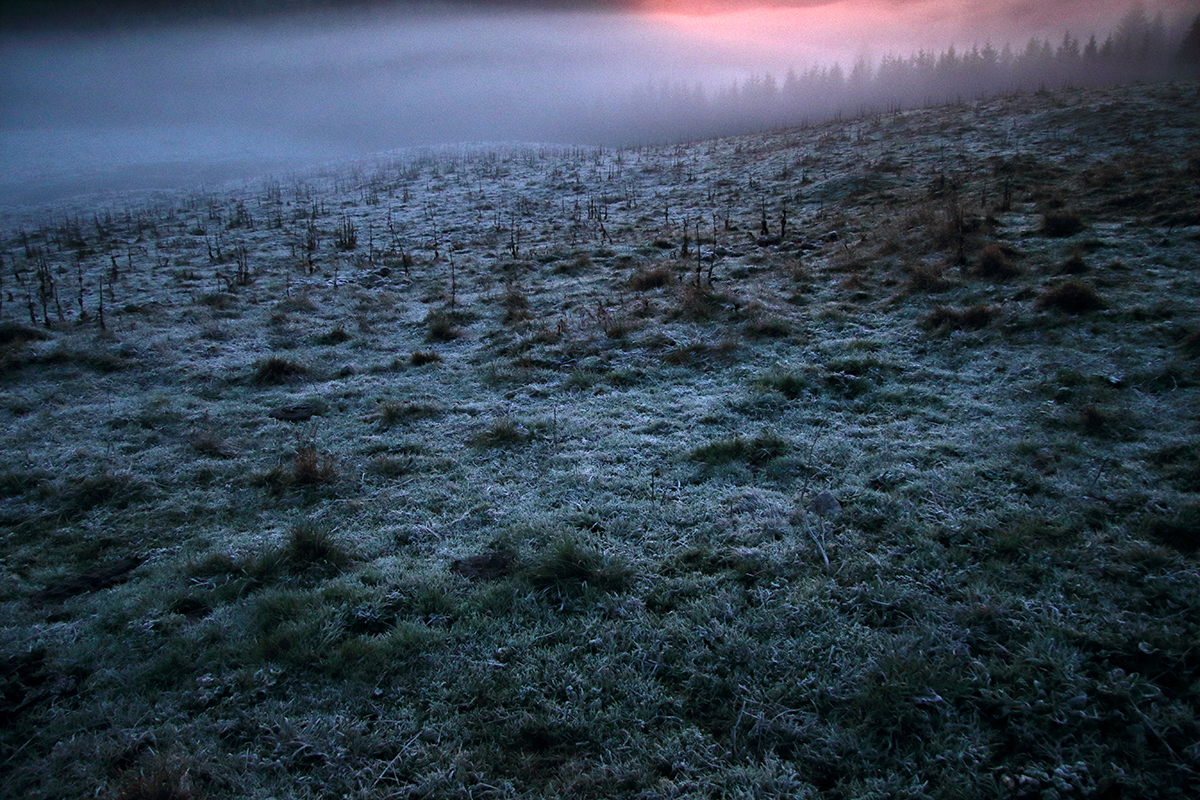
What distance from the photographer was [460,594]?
448 centimetres

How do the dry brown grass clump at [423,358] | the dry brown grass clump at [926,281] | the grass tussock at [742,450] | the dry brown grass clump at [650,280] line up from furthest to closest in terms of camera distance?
1. the dry brown grass clump at [650,280]
2. the dry brown grass clump at [926,281]
3. the dry brown grass clump at [423,358]
4. the grass tussock at [742,450]

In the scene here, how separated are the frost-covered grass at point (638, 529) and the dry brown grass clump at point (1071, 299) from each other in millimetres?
57

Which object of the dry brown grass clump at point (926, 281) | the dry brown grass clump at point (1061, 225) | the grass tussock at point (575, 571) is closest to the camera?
the grass tussock at point (575, 571)


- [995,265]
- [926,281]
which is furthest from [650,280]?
[995,265]

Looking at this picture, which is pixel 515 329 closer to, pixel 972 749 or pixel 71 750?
pixel 71 750

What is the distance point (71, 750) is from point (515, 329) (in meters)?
8.10

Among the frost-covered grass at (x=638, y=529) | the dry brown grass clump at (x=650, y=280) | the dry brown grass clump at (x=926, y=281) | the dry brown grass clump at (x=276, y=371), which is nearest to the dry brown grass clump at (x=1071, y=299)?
the frost-covered grass at (x=638, y=529)

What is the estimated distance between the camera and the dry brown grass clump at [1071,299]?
824 cm

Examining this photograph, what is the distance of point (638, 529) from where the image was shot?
16.8 ft


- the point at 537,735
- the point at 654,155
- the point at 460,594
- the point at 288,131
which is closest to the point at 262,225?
the point at 654,155

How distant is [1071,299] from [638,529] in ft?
24.3

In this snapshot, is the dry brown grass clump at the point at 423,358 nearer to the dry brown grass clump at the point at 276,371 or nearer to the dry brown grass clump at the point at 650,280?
the dry brown grass clump at the point at 276,371

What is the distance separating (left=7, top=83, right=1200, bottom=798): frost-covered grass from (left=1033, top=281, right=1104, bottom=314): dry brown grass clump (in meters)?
0.06

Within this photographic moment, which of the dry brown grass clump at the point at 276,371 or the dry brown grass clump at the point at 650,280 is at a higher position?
the dry brown grass clump at the point at 650,280
